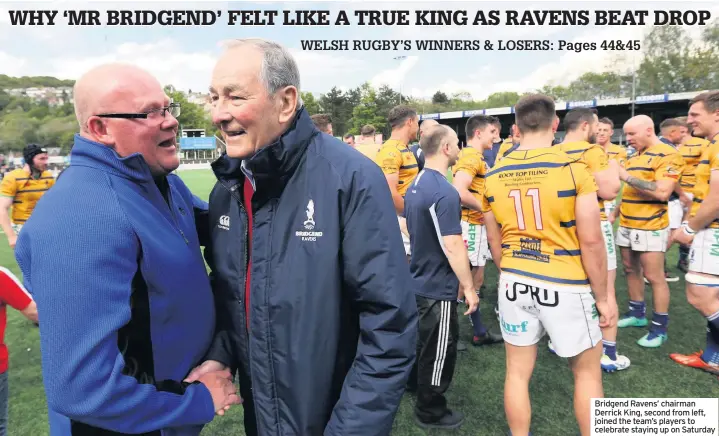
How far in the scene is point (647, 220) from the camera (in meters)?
4.45

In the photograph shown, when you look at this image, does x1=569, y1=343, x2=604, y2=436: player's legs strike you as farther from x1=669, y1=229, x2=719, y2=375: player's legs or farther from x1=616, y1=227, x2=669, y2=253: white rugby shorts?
x1=616, y1=227, x2=669, y2=253: white rugby shorts

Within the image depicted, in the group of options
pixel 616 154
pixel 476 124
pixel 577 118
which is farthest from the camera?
pixel 616 154

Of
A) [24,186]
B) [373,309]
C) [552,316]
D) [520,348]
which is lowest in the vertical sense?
[520,348]

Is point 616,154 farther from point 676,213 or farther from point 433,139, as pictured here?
point 433,139

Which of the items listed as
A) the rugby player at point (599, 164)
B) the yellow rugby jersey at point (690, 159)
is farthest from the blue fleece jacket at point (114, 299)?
the yellow rugby jersey at point (690, 159)

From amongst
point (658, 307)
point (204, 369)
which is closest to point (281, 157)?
point (204, 369)

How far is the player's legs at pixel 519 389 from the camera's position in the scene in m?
2.66

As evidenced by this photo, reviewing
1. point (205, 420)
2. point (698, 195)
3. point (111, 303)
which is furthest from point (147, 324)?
point (698, 195)

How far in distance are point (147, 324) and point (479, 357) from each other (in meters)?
3.58

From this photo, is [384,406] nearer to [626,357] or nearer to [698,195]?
[626,357]

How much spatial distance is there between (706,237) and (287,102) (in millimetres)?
3827

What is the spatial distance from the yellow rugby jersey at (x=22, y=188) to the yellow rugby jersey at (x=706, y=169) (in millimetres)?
7787

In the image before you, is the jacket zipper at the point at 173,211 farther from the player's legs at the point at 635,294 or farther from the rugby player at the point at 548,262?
the player's legs at the point at 635,294

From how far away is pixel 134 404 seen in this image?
3.89ft
